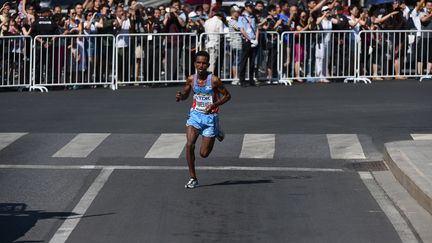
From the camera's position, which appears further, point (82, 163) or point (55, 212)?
point (82, 163)

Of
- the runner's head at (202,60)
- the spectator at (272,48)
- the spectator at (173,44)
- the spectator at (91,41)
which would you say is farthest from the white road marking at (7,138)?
the spectator at (272,48)

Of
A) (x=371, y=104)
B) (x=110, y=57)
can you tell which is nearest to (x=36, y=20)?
(x=110, y=57)

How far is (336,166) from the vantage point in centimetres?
1633

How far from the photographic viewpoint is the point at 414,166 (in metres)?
14.8

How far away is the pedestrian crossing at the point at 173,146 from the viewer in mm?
17234

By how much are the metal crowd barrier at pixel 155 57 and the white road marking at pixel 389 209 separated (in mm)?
11542

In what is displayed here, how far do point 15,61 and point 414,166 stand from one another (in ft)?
42.0

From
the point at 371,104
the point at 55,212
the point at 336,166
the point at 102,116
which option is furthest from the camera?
the point at 371,104

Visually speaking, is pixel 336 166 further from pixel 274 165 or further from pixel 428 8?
pixel 428 8

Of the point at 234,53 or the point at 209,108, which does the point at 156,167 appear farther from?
the point at 234,53

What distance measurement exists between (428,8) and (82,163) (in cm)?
1382

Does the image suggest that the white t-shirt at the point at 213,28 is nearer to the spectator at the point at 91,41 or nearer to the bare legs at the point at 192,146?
the spectator at the point at 91,41

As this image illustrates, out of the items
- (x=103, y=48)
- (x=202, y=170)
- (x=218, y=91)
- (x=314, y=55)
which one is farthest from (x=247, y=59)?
(x=218, y=91)

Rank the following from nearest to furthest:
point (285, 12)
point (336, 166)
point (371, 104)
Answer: point (336, 166), point (371, 104), point (285, 12)
